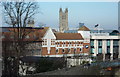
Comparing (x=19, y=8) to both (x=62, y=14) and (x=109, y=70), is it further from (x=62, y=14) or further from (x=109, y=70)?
(x=62, y=14)

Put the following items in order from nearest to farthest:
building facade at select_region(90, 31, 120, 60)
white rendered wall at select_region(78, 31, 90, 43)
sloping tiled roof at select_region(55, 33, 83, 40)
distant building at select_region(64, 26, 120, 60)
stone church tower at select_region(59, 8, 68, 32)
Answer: sloping tiled roof at select_region(55, 33, 83, 40) → white rendered wall at select_region(78, 31, 90, 43) → distant building at select_region(64, 26, 120, 60) → building facade at select_region(90, 31, 120, 60) → stone church tower at select_region(59, 8, 68, 32)

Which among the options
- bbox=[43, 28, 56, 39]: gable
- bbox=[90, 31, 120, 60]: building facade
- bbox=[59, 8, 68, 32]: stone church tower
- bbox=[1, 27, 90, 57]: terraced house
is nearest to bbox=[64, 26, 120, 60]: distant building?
bbox=[90, 31, 120, 60]: building facade

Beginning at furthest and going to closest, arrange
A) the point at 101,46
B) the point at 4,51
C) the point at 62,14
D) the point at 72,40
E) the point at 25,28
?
the point at 62,14, the point at 101,46, the point at 72,40, the point at 25,28, the point at 4,51

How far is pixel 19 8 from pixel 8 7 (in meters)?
0.17

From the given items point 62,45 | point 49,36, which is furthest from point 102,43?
point 49,36

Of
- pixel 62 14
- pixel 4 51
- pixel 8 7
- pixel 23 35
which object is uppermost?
pixel 62 14

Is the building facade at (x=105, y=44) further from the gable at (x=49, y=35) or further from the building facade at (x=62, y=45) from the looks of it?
the gable at (x=49, y=35)

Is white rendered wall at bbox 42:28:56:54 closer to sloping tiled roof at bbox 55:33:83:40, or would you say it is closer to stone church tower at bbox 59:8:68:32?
sloping tiled roof at bbox 55:33:83:40

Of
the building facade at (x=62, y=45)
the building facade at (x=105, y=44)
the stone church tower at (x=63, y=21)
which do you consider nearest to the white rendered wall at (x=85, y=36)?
the building facade at (x=62, y=45)

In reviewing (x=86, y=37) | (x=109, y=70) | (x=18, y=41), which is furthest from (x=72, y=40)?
(x=18, y=41)

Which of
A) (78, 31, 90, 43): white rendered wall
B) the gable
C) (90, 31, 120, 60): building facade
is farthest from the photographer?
(90, 31, 120, 60): building facade

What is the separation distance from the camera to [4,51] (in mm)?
2717

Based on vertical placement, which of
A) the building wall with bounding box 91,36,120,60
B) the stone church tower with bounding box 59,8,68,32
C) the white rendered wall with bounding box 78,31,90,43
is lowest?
the building wall with bounding box 91,36,120,60

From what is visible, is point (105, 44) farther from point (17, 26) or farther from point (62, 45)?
point (17, 26)
